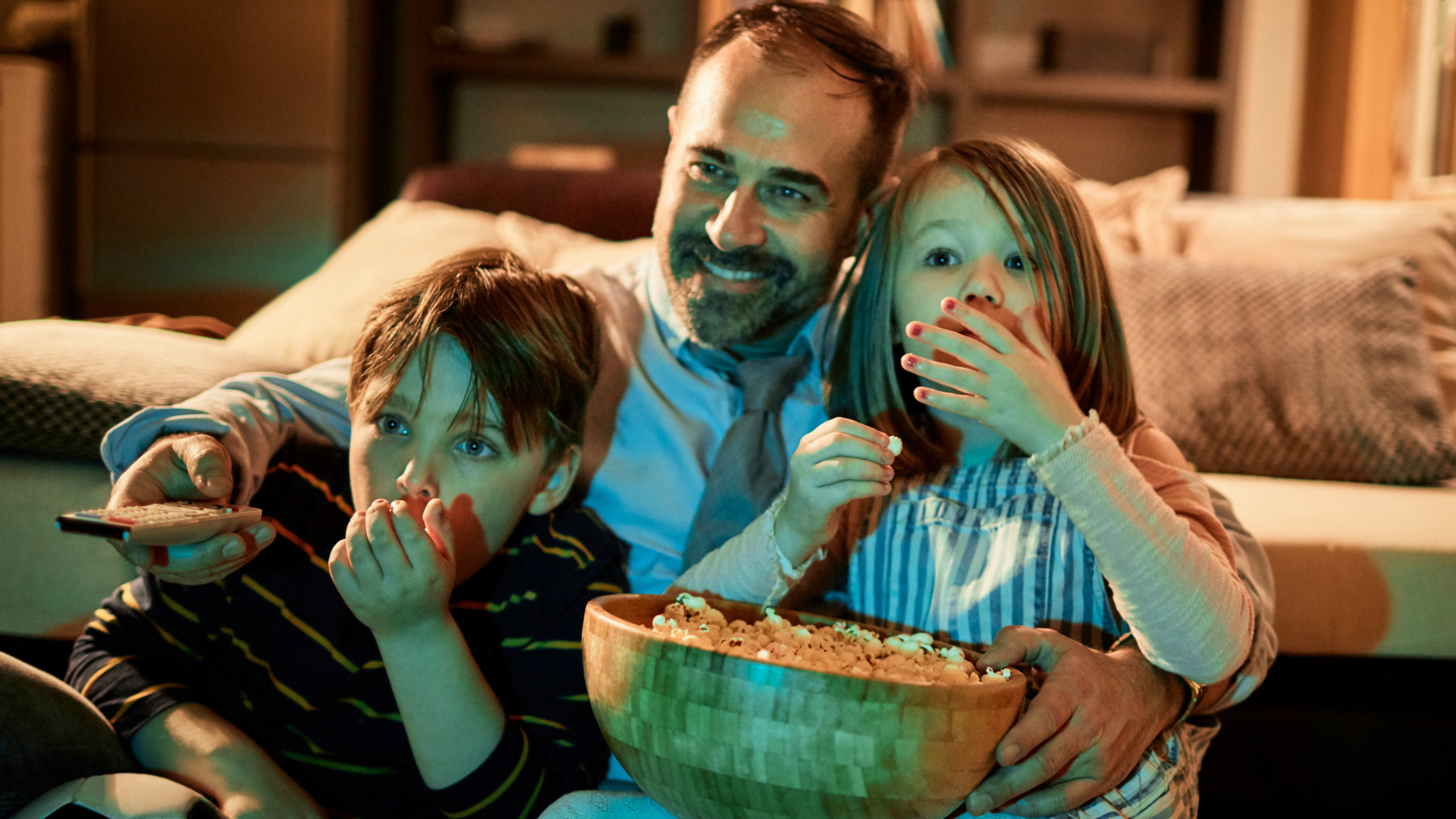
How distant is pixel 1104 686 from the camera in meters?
0.78

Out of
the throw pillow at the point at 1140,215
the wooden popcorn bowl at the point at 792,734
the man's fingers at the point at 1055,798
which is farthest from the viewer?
the throw pillow at the point at 1140,215

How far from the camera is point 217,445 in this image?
0.91 metres

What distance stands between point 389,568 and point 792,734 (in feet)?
1.12

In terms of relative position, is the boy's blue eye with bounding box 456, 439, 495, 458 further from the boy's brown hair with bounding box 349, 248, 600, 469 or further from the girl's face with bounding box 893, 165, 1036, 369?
the girl's face with bounding box 893, 165, 1036, 369

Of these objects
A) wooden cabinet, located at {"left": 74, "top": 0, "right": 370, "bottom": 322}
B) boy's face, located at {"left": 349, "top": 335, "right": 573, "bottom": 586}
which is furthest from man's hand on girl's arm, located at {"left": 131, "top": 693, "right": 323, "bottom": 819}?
wooden cabinet, located at {"left": 74, "top": 0, "right": 370, "bottom": 322}

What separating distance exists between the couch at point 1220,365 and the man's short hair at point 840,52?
0.50m

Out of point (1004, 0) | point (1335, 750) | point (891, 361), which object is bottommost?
point (1335, 750)

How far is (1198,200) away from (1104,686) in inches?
65.6

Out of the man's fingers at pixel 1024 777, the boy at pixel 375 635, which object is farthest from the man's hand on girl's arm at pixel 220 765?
the man's fingers at pixel 1024 777

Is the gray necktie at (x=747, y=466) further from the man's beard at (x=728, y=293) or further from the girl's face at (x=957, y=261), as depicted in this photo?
the girl's face at (x=957, y=261)

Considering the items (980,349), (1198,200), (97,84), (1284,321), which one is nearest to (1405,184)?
(1198,200)

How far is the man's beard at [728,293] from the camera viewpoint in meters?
1.22

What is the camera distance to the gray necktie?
1.11 meters

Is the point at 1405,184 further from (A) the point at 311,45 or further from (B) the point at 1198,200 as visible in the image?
(A) the point at 311,45
